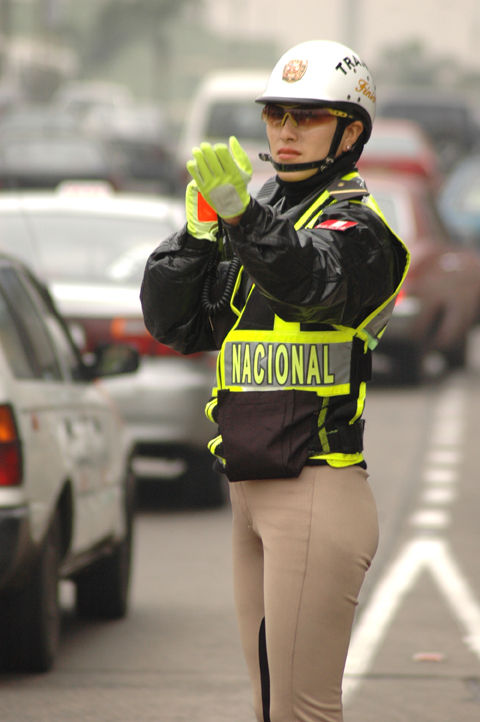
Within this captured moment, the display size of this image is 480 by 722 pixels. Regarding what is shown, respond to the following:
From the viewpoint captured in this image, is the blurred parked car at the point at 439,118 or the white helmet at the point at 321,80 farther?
the blurred parked car at the point at 439,118

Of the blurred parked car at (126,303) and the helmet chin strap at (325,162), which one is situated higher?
the helmet chin strap at (325,162)

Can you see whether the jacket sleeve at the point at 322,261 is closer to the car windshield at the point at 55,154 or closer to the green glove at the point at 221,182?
the green glove at the point at 221,182

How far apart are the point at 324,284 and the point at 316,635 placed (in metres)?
0.75

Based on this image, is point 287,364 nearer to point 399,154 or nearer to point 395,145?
point 399,154

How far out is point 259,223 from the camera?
11.4 ft

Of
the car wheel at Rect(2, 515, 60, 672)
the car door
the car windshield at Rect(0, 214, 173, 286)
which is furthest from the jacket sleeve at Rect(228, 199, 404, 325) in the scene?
the car windshield at Rect(0, 214, 173, 286)

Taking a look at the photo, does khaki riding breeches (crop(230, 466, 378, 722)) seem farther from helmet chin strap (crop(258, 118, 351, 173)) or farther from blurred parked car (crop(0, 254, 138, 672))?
blurred parked car (crop(0, 254, 138, 672))

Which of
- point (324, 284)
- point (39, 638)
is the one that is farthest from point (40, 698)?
point (324, 284)

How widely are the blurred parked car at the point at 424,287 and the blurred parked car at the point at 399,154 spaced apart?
335 inches

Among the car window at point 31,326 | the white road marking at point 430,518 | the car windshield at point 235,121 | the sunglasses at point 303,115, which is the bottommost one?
the car windshield at point 235,121

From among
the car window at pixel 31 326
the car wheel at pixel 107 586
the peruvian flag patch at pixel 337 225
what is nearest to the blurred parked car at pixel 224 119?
the car wheel at pixel 107 586

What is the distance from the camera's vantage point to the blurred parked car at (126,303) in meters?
9.91

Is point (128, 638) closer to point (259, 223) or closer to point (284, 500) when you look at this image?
point (284, 500)

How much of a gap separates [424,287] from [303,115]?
40.4 feet
